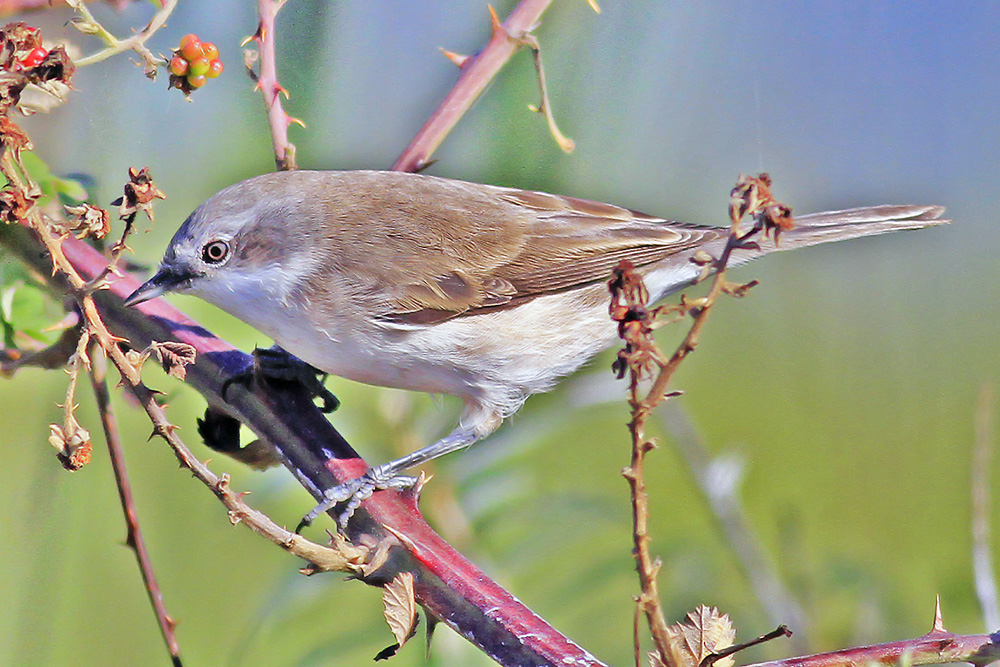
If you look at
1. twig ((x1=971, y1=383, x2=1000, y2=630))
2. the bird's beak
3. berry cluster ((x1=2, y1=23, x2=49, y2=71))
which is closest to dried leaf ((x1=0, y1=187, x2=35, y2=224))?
berry cluster ((x1=2, y1=23, x2=49, y2=71))

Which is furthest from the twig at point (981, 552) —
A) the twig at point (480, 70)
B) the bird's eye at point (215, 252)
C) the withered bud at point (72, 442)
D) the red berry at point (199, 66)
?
the bird's eye at point (215, 252)

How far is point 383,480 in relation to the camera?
1104 mm

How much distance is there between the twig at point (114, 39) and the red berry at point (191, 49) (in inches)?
1.6

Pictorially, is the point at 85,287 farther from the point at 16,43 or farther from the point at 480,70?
the point at 480,70

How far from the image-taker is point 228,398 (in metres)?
0.98

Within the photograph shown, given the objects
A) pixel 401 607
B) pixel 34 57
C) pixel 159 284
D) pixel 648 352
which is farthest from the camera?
pixel 159 284

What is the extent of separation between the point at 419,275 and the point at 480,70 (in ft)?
1.19

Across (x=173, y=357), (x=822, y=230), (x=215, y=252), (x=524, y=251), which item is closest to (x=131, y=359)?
(x=173, y=357)

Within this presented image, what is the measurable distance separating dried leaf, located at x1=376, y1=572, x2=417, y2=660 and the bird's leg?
15 centimetres

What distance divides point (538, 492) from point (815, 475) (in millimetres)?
399

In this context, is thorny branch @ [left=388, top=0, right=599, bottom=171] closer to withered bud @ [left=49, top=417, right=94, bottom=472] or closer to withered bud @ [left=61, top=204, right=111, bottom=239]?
withered bud @ [left=61, top=204, right=111, bottom=239]

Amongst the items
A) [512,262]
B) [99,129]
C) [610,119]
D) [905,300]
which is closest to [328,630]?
[512,262]

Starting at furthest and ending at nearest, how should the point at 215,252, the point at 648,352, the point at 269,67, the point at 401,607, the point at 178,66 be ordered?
the point at 215,252 → the point at 269,67 → the point at 178,66 → the point at 401,607 → the point at 648,352

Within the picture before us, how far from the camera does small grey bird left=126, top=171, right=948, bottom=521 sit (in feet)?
4.28
